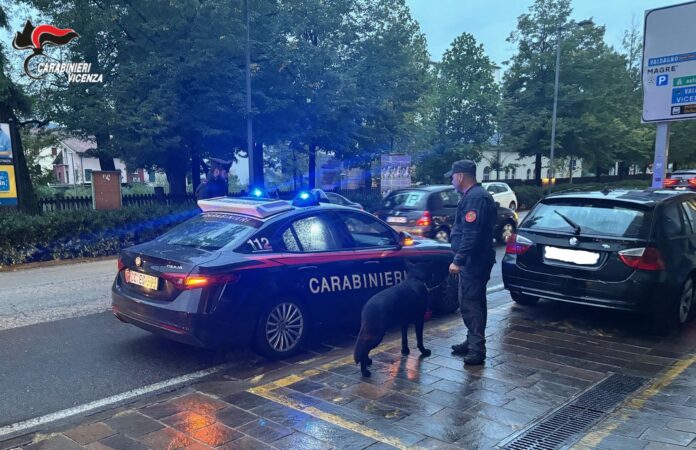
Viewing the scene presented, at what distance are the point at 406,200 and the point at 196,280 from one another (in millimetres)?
7725

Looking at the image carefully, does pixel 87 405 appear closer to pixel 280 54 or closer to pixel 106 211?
pixel 106 211

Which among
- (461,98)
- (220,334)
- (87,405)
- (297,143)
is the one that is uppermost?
(461,98)

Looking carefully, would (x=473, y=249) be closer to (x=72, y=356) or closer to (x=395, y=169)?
(x=72, y=356)

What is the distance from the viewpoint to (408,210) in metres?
11.2

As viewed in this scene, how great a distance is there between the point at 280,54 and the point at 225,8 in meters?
2.52

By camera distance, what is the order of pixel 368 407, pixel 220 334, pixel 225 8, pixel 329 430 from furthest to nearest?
1. pixel 225 8
2. pixel 220 334
3. pixel 368 407
4. pixel 329 430

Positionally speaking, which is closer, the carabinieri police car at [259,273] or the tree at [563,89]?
the carabinieri police car at [259,273]

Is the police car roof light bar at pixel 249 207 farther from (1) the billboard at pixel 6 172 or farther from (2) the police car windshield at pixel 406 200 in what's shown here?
(1) the billboard at pixel 6 172

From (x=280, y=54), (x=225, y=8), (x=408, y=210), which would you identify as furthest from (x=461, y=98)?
(x=408, y=210)

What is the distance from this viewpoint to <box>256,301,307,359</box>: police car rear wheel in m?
4.57

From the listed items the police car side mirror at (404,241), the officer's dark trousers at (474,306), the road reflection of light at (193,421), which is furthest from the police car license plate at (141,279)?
the officer's dark trousers at (474,306)

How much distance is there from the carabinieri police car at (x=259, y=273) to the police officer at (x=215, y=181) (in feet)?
7.21

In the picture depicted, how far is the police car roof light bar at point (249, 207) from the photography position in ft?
16.3

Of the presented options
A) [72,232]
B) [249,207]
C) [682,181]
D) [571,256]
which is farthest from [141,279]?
[682,181]
